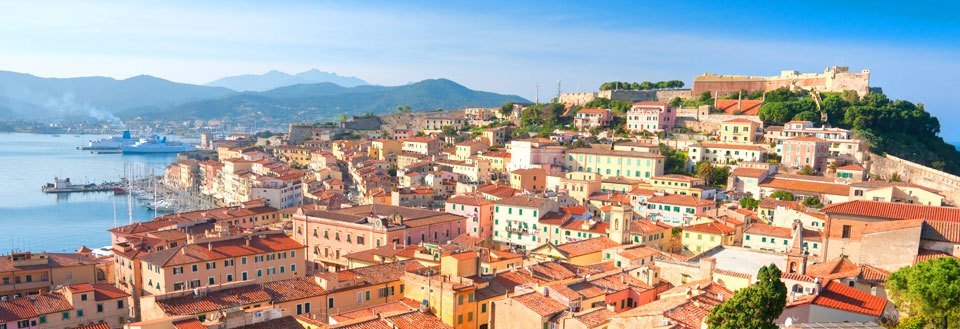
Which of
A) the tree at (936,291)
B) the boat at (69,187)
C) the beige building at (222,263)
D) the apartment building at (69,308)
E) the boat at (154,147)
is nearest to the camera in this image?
the tree at (936,291)

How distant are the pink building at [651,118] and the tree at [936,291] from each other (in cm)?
4788

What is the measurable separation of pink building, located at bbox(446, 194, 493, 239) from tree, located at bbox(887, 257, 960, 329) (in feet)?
86.4

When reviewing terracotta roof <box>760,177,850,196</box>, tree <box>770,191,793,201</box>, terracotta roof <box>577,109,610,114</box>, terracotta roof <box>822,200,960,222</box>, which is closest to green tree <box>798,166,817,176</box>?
terracotta roof <box>760,177,850,196</box>

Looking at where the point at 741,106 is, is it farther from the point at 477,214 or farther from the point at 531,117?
the point at 477,214

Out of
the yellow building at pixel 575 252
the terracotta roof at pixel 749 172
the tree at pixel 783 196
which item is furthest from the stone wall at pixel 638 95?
A: the yellow building at pixel 575 252

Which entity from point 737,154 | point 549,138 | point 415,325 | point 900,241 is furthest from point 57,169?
point 900,241

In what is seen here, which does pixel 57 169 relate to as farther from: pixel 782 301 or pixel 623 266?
pixel 782 301

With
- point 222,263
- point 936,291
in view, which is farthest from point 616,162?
point 936,291

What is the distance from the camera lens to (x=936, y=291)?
12.7 m

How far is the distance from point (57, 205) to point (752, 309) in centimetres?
8614

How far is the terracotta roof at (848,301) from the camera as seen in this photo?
14.4 m

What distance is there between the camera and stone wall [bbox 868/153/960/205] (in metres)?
36.7

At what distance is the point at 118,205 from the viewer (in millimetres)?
78125

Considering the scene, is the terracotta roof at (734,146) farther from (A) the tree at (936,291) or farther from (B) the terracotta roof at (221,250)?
(A) the tree at (936,291)
